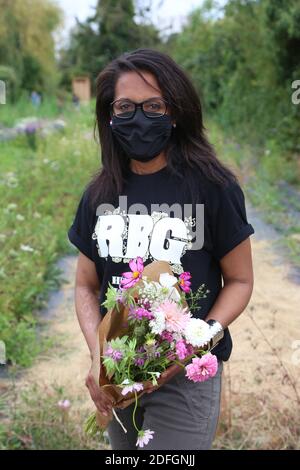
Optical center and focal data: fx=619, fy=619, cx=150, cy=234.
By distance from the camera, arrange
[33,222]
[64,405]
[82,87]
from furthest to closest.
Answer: [82,87] < [33,222] < [64,405]

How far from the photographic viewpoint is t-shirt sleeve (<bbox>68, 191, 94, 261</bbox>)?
2033mm

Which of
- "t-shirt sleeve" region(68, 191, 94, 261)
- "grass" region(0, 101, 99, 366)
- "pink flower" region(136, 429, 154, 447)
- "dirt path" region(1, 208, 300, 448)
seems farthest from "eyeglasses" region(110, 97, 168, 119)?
"dirt path" region(1, 208, 300, 448)

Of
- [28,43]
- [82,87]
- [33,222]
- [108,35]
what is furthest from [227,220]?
[108,35]

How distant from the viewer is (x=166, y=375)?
172 centimetres

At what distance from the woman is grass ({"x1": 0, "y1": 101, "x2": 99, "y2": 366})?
0.46 metres

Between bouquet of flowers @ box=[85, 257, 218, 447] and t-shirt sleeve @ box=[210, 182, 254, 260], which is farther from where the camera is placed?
t-shirt sleeve @ box=[210, 182, 254, 260]

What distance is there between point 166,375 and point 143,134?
738mm

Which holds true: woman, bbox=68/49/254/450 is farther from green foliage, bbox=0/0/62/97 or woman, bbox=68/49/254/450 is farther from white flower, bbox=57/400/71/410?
green foliage, bbox=0/0/62/97

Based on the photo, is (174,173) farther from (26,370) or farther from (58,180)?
(58,180)

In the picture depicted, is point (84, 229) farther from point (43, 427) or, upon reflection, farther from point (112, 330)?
point (43, 427)

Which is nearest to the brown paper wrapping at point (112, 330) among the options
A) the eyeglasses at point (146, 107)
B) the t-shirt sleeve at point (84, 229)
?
the t-shirt sleeve at point (84, 229)

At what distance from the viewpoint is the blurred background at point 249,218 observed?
314 cm

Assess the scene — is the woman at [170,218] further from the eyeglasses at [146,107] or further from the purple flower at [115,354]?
the purple flower at [115,354]

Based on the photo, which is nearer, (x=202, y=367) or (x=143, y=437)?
(x=202, y=367)
